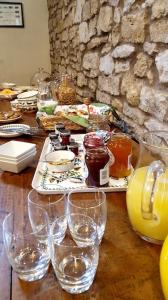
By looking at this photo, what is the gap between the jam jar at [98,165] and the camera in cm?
77

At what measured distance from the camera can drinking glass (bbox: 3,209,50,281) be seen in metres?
0.53

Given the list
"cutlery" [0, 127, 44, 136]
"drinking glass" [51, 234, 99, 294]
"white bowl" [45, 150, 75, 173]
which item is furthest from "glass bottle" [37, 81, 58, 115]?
"drinking glass" [51, 234, 99, 294]

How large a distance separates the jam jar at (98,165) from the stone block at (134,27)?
0.56 meters

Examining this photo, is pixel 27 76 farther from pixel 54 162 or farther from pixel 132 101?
pixel 54 162

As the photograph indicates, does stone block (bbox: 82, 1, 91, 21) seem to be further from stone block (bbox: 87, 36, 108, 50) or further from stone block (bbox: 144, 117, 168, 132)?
stone block (bbox: 144, 117, 168, 132)

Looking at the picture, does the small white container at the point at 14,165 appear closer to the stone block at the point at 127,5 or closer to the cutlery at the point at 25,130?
the cutlery at the point at 25,130

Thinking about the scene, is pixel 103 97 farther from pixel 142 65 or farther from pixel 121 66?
pixel 142 65

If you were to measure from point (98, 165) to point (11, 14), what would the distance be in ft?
12.2

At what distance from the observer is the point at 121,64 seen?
4.37 ft

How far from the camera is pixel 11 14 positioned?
12.5 ft

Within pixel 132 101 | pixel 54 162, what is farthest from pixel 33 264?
pixel 132 101

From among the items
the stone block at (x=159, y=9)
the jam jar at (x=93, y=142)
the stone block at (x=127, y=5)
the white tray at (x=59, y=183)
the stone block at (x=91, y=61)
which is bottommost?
the white tray at (x=59, y=183)

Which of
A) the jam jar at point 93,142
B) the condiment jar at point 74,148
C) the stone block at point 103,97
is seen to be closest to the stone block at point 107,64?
the stone block at point 103,97

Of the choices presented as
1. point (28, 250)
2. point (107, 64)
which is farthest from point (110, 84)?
point (28, 250)
